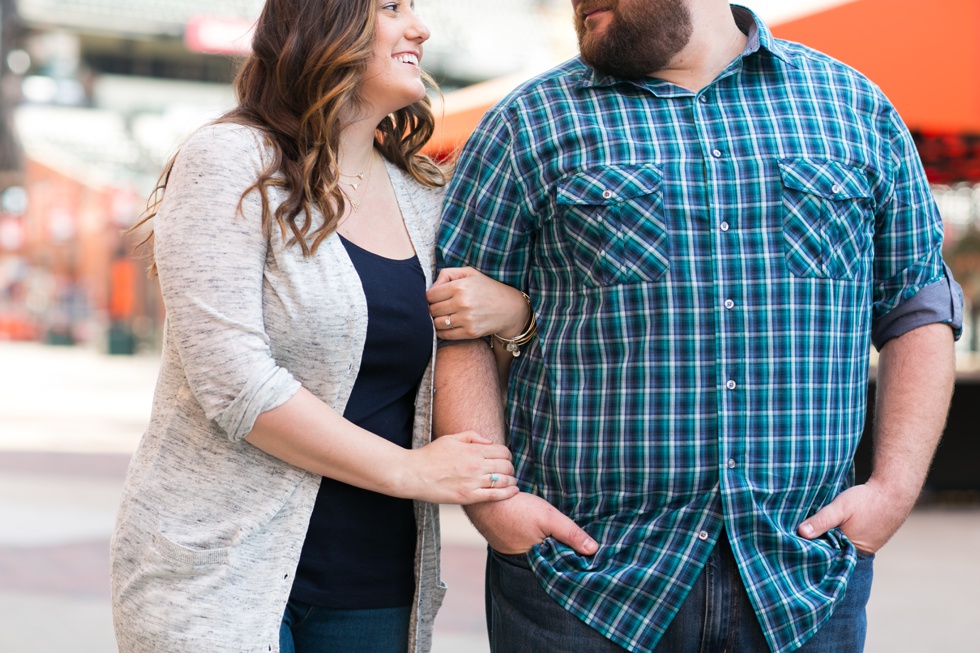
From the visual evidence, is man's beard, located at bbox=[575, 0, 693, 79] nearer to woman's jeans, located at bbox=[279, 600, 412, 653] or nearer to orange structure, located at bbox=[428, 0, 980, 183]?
woman's jeans, located at bbox=[279, 600, 412, 653]

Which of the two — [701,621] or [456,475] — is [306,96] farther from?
[701,621]

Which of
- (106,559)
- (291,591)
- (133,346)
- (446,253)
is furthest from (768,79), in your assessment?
(133,346)

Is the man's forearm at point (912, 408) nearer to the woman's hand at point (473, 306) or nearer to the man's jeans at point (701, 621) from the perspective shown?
the man's jeans at point (701, 621)

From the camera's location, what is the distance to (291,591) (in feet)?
6.98

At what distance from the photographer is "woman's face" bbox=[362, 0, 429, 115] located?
7.24 ft

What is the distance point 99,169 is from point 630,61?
96.1ft

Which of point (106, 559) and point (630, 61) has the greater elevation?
point (630, 61)

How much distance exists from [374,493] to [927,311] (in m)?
1.15

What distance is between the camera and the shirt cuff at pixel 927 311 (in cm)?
213

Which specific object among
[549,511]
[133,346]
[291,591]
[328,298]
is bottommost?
[133,346]

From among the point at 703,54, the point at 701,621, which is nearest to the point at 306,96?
the point at 703,54

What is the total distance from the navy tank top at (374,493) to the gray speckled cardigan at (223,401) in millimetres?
59

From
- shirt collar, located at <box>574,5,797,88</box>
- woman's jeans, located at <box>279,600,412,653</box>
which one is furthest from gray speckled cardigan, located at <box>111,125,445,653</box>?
shirt collar, located at <box>574,5,797,88</box>

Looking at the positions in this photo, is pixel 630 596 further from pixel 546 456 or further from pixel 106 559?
pixel 106 559
